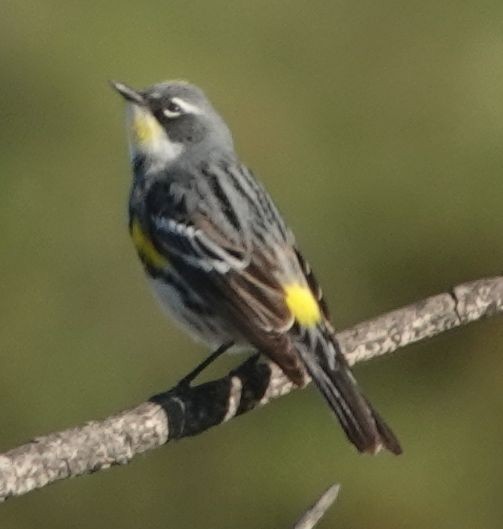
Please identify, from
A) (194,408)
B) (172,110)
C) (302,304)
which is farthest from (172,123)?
(194,408)

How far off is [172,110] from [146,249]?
454 mm

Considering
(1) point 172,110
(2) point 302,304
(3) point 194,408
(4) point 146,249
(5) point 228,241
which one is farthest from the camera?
(1) point 172,110

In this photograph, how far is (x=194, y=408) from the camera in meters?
4.09

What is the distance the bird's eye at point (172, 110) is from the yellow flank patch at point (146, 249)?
348mm

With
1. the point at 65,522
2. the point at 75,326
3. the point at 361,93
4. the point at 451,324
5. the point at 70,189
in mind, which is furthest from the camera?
the point at 361,93

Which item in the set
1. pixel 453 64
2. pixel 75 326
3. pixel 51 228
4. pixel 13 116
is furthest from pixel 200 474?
pixel 453 64

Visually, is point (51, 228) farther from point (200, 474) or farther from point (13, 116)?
point (200, 474)

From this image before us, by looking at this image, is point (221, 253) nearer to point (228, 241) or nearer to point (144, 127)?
point (228, 241)

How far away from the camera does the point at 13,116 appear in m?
7.06

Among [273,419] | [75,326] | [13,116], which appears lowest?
[273,419]

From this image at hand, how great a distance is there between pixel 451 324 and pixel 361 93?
3089mm

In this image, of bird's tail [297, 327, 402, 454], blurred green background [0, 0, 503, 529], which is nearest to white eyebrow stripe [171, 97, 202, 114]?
bird's tail [297, 327, 402, 454]

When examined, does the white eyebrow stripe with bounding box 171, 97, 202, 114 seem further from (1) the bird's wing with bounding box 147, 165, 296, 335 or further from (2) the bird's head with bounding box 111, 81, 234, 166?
(1) the bird's wing with bounding box 147, 165, 296, 335

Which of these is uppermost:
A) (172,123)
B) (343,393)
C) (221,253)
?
(172,123)
